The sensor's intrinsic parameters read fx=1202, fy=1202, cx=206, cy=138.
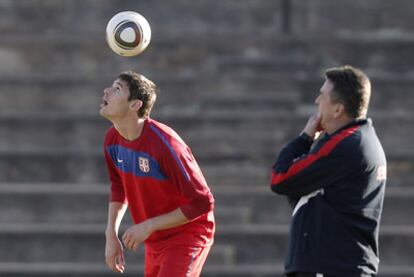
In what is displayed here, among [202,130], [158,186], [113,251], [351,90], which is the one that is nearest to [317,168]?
[351,90]

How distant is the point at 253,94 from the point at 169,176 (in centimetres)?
803

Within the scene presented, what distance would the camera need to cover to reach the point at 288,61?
16.7m

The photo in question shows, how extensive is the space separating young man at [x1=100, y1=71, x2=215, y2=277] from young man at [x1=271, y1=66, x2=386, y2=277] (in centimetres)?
101

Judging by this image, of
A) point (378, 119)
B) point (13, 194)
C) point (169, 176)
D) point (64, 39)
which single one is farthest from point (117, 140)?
point (64, 39)

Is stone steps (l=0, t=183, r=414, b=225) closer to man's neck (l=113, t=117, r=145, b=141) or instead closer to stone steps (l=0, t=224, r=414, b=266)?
stone steps (l=0, t=224, r=414, b=266)

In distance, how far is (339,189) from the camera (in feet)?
22.3

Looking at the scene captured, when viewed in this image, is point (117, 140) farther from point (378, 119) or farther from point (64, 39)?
point (64, 39)

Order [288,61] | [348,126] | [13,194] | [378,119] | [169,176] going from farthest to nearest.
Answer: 1. [288,61]
2. [378,119]
3. [13,194]
4. [169,176]
5. [348,126]

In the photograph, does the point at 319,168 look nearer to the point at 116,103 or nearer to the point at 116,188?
the point at 116,103

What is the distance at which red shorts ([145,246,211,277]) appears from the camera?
306 inches

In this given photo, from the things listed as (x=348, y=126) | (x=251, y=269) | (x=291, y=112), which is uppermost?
(x=348, y=126)

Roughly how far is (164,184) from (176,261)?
51 cm

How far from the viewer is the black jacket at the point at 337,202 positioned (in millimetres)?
6773

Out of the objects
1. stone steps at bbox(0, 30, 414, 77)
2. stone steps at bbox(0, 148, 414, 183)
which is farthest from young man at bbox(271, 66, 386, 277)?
stone steps at bbox(0, 30, 414, 77)
